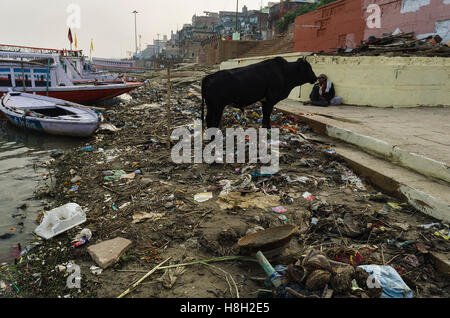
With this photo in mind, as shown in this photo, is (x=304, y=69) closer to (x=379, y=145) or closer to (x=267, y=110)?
(x=267, y=110)

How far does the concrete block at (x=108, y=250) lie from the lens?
8.43 feet

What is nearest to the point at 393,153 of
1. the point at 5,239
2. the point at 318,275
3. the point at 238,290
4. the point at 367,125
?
the point at 367,125

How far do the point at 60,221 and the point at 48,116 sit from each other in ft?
22.3

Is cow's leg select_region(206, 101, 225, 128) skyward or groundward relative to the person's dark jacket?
groundward

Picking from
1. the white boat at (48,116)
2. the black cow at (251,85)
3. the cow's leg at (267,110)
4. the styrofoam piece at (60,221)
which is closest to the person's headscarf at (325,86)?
the black cow at (251,85)

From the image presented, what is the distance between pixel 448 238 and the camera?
2590 mm

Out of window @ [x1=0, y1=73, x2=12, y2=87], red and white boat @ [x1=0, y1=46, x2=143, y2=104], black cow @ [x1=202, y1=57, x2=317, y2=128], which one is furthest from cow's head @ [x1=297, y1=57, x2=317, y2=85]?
window @ [x1=0, y1=73, x2=12, y2=87]

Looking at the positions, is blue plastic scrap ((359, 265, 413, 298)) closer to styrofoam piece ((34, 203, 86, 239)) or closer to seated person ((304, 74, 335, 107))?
styrofoam piece ((34, 203, 86, 239))

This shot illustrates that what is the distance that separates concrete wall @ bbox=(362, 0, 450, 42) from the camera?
10.3 m

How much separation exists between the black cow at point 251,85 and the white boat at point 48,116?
4.30 m

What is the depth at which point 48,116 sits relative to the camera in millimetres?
8656

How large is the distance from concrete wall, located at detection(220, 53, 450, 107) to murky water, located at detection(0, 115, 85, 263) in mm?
7831

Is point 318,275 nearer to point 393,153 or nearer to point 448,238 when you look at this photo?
point 448,238

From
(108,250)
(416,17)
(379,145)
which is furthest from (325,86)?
(108,250)
